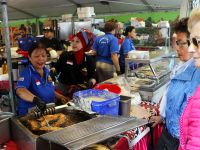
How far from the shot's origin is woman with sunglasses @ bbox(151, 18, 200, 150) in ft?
4.44

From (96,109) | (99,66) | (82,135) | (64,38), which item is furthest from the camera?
(64,38)

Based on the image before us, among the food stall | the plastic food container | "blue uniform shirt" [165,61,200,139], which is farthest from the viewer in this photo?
the food stall

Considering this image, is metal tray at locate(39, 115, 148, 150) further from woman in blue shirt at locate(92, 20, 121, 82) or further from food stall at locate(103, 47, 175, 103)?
woman in blue shirt at locate(92, 20, 121, 82)

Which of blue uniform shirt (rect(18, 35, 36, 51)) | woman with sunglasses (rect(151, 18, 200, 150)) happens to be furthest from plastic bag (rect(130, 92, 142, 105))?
blue uniform shirt (rect(18, 35, 36, 51))

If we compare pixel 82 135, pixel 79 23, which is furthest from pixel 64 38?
pixel 82 135

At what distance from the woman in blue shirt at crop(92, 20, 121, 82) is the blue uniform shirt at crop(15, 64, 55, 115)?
2.12 meters

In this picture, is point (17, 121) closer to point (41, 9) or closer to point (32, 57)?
point (32, 57)

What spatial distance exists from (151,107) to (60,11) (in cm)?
1004

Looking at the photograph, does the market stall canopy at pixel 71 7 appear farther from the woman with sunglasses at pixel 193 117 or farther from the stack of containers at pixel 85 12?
the woman with sunglasses at pixel 193 117

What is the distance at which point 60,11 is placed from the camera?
36.4 ft

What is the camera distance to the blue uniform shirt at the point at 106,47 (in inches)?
166

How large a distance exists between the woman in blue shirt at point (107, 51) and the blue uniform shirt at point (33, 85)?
2122 millimetres

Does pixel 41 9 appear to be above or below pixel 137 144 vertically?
above

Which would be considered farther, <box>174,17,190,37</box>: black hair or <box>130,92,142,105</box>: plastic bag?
<box>130,92,142,105</box>: plastic bag
